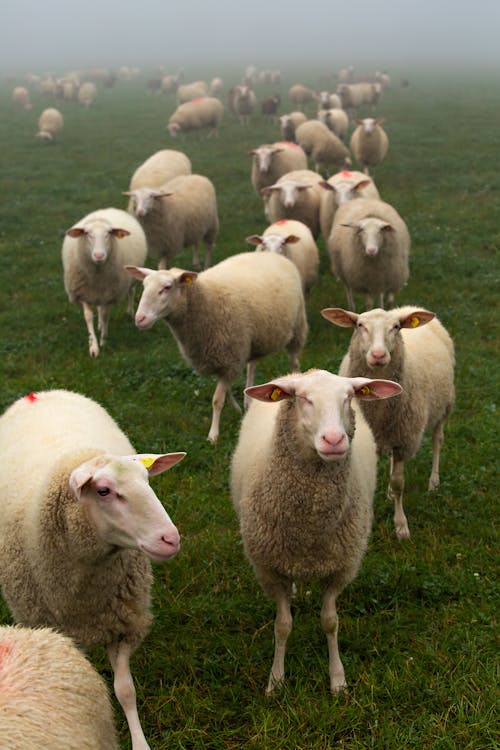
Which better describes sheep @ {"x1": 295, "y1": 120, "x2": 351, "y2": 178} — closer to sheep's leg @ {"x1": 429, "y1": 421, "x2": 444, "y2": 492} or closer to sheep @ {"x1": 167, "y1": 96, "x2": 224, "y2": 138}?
sheep @ {"x1": 167, "y1": 96, "x2": 224, "y2": 138}

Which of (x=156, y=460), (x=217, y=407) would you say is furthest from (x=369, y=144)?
(x=156, y=460)

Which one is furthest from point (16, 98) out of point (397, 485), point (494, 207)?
point (397, 485)

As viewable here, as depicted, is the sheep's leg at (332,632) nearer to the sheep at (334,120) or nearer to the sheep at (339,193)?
the sheep at (339,193)

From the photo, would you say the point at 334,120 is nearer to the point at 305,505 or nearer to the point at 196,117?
the point at 196,117

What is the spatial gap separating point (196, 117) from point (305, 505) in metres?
22.0

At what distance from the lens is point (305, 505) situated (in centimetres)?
347

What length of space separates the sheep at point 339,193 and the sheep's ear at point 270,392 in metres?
6.98

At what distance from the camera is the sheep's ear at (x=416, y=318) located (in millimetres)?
4664

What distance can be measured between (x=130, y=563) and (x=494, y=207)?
38.2ft

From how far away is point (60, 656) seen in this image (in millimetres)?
2553

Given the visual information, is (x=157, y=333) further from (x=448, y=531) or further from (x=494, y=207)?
(x=494, y=207)

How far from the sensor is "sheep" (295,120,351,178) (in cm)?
1680

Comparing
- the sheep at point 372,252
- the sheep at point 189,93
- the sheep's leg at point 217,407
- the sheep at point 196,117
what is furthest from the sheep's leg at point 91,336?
the sheep at point 189,93

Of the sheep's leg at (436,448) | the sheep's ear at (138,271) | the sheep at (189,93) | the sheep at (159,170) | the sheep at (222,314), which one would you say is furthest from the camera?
the sheep at (189,93)
